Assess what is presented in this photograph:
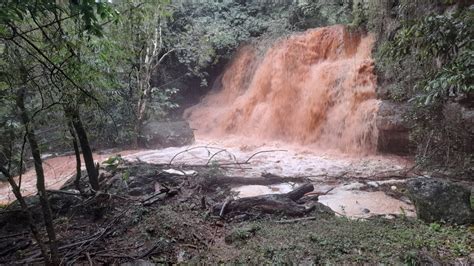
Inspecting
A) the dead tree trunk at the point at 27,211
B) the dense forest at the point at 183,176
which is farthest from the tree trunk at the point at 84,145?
the dead tree trunk at the point at 27,211

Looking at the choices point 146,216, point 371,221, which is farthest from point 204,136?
point 371,221

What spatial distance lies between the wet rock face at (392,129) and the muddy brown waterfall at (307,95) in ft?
0.77

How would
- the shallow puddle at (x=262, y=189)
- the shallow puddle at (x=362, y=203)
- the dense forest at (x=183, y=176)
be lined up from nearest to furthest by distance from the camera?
the dense forest at (x=183, y=176)
the shallow puddle at (x=362, y=203)
the shallow puddle at (x=262, y=189)

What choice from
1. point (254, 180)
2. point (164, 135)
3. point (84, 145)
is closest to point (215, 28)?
point (164, 135)

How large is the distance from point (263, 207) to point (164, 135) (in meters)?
6.34

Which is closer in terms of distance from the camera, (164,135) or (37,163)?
(37,163)

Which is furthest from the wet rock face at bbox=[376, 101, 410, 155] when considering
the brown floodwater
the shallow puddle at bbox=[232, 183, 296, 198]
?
the shallow puddle at bbox=[232, 183, 296, 198]

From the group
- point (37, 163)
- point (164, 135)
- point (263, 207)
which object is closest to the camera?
point (37, 163)

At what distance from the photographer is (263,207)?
164 inches

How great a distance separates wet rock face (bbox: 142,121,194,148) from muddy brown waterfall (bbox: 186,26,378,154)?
1284 millimetres

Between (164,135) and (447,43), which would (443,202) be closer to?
(447,43)

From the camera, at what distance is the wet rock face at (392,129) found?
271 inches

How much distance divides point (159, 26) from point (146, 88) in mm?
1866

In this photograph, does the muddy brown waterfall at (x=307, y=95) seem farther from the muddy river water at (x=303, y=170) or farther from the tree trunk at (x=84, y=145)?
the tree trunk at (x=84, y=145)
